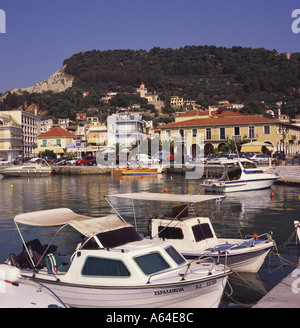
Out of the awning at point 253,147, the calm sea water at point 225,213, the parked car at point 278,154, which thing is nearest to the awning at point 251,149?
the awning at point 253,147

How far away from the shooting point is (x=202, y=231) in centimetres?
1514

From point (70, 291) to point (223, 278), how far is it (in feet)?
12.9

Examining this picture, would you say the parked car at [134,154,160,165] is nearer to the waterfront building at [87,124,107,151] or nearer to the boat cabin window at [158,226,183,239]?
the waterfront building at [87,124,107,151]

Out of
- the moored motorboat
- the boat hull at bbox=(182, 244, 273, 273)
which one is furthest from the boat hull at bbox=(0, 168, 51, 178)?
the boat hull at bbox=(182, 244, 273, 273)

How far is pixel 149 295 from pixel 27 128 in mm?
105394

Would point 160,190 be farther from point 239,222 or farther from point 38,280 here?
point 38,280

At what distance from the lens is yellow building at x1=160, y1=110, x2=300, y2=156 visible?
6938cm

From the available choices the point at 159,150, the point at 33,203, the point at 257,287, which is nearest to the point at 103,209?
the point at 33,203

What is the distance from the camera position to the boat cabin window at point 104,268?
10.7 m

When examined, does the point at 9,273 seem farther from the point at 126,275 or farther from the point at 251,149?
the point at 251,149

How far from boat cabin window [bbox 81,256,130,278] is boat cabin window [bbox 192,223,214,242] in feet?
15.2

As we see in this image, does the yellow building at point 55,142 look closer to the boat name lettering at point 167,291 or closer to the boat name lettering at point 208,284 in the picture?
the boat name lettering at point 208,284

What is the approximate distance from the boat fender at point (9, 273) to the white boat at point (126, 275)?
322 mm

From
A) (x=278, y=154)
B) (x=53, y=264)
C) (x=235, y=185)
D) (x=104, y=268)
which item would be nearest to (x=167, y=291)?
(x=104, y=268)
